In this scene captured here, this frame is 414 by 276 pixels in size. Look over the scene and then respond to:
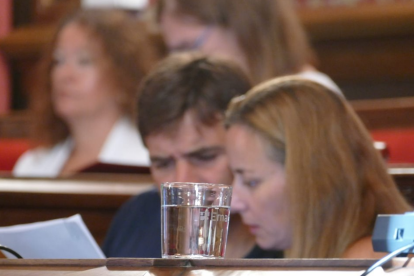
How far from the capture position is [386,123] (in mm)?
2779

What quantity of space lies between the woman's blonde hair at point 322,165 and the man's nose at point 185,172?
254mm

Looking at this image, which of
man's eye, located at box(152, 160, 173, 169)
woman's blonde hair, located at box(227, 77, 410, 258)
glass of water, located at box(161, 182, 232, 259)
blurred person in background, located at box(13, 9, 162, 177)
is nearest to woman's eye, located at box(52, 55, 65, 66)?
blurred person in background, located at box(13, 9, 162, 177)

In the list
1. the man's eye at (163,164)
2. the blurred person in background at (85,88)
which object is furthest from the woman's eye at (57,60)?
the man's eye at (163,164)

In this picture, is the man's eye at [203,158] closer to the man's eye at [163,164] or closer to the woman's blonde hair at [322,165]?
the man's eye at [163,164]

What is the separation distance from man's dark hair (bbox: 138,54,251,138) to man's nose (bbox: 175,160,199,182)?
0.28ft

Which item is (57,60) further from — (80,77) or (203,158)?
(203,158)

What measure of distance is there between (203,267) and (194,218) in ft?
0.44

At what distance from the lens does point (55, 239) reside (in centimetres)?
123

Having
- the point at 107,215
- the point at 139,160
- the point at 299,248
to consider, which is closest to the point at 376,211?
the point at 299,248

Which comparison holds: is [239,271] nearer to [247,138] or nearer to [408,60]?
[247,138]

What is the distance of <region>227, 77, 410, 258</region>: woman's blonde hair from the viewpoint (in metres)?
1.37

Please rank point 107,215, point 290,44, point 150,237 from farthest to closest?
point 290,44
point 107,215
point 150,237

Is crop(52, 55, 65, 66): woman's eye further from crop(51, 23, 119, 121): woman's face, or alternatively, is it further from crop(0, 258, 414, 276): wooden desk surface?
crop(0, 258, 414, 276): wooden desk surface

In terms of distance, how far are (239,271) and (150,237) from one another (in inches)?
45.4
